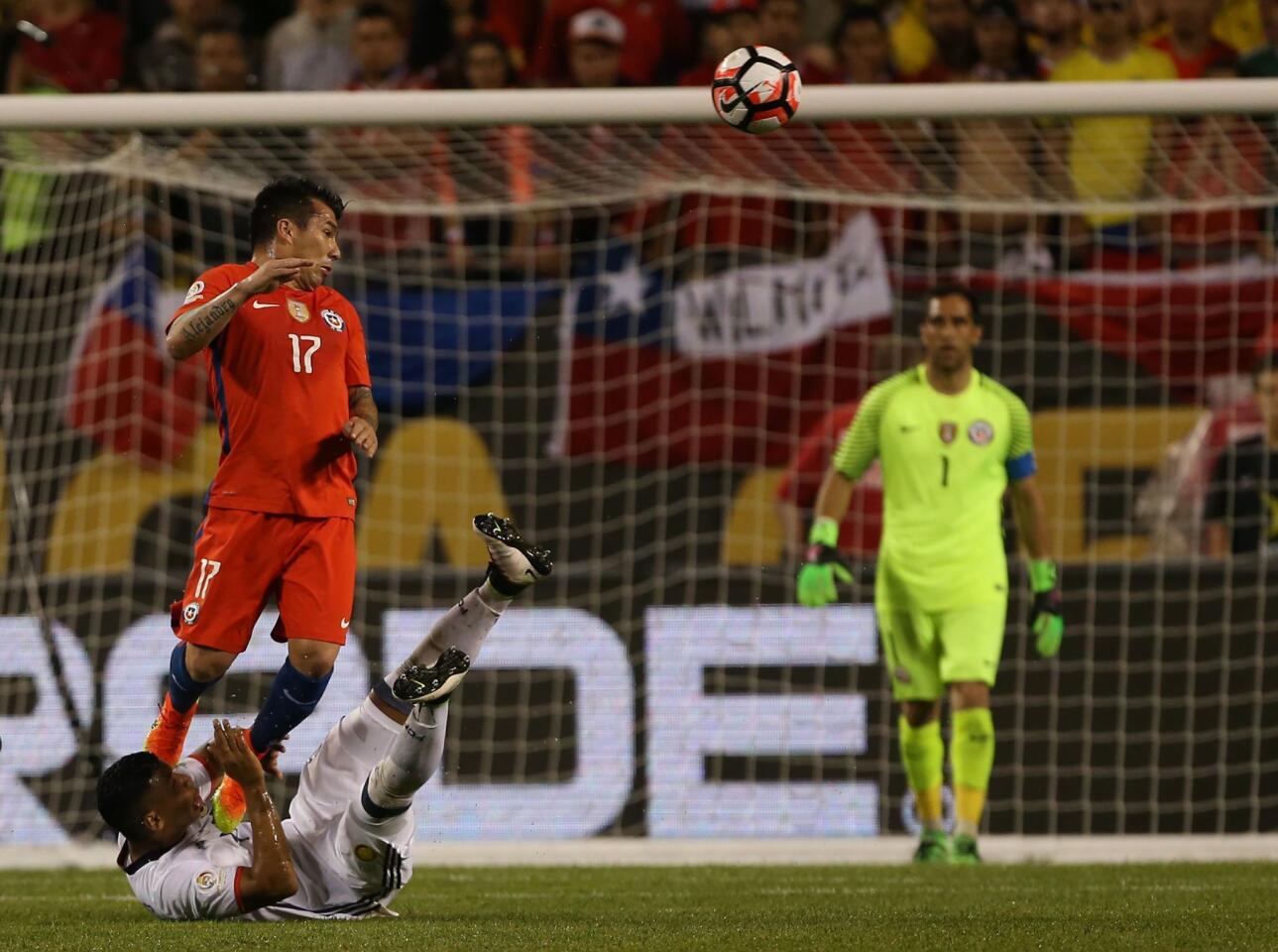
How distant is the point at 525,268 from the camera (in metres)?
10.7

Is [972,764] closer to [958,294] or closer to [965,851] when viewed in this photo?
[965,851]

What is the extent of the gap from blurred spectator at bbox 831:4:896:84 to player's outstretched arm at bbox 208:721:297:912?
6.66m

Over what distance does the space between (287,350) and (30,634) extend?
398 centimetres

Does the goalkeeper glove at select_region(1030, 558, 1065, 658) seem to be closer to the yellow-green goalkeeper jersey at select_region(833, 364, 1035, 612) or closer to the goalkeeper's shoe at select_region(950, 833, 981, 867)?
the yellow-green goalkeeper jersey at select_region(833, 364, 1035, 612)

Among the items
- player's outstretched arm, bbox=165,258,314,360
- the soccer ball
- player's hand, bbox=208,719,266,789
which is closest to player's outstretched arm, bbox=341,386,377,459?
player's outstretched arm, bbox=165,258,314,360

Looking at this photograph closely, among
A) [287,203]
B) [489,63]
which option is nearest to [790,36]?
[489,63]

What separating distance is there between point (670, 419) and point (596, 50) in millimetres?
2299

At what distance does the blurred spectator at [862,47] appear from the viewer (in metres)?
11.2

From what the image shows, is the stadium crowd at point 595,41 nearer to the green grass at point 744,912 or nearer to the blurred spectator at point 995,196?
the blurred spectator at point 995,196

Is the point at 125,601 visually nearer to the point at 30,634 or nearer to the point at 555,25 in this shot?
the point at 30,634

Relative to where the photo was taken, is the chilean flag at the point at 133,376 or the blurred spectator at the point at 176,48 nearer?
the chilean flag at the point at 133,376

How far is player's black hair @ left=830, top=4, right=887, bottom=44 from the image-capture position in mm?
11242

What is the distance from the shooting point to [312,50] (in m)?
12.2

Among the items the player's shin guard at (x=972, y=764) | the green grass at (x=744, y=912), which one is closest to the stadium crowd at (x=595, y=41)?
the player's shin guard at (x=972, y=764)
